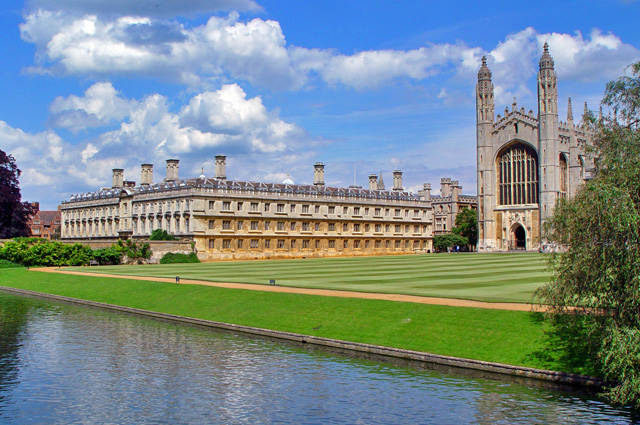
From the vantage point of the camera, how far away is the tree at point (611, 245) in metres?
14.0

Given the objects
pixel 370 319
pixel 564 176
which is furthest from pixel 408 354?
pixel 564 176

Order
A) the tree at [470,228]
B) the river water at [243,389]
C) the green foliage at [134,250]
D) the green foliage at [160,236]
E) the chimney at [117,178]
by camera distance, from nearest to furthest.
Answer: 1. the river water at [243,389]
2. the green foliage at [134,250]
3. the green foliage at [160,236]
4. the chimney at [117,178]
5. the tree at [470,228]

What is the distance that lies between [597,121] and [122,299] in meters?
25.3

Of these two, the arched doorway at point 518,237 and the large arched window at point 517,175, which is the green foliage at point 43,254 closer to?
the arched doorway at point 518,237

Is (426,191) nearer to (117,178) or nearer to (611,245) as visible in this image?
(117,178)

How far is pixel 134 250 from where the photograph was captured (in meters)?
58.4

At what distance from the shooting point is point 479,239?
95188 mm

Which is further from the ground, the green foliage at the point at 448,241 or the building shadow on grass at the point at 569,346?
the green foliage at the point at 448,241

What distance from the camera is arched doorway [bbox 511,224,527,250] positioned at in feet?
303

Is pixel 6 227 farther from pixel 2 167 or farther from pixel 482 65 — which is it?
pixel 482 65

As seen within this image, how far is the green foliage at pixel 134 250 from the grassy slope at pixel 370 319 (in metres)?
24.8

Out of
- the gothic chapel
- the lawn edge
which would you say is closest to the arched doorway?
the gothic chapel

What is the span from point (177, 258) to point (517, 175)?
54463 millimetres

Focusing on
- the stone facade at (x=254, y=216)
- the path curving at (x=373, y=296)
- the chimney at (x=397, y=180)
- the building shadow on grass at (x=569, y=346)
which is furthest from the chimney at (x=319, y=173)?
the building shadow on grass at (x=569, y=346)
